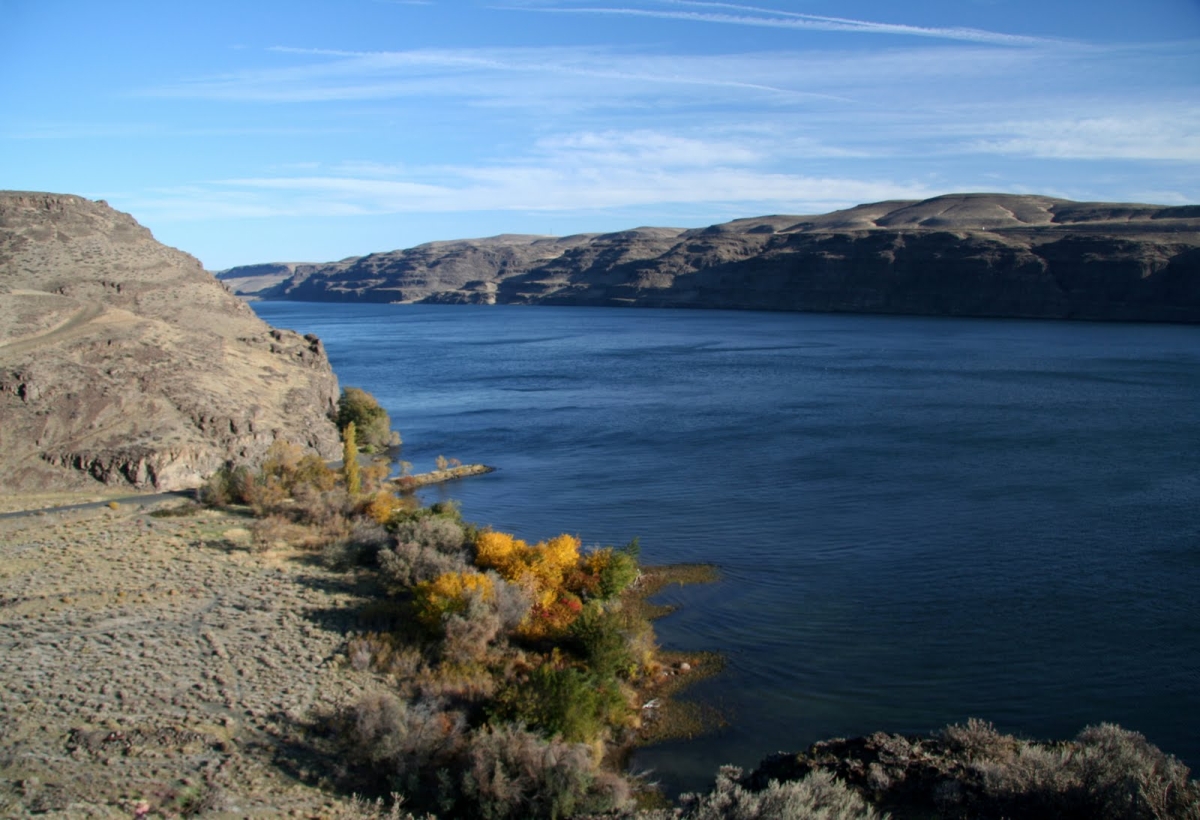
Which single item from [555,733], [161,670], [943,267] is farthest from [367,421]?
[943,267]

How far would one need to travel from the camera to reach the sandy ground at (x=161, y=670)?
11258 millimetres

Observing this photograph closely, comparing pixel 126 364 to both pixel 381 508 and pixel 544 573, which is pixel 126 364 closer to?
pixel 381 508

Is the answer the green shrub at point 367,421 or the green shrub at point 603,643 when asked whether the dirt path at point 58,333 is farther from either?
the green shrub at point 603,643

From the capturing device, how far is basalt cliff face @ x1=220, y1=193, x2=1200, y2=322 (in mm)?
108875

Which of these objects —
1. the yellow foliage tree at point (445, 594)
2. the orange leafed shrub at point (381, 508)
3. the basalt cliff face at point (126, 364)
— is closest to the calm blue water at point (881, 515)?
the orange leafed shrub at point (381, 508)

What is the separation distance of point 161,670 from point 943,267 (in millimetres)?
126097

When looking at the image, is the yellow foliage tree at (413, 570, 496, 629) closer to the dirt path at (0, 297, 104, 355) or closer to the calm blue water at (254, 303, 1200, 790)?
the calm blue water at (254, 303, 1200, 790)

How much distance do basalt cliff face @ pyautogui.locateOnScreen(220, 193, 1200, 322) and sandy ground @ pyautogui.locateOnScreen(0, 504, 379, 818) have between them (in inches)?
4430

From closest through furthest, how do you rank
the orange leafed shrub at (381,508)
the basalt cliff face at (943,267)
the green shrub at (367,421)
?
the orange leafed shrub at (381,508) < the green shrub at (367,421) < the basalt cliff face at (943,267)

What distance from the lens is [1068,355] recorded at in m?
73.6

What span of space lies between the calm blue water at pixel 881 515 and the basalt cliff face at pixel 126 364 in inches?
282

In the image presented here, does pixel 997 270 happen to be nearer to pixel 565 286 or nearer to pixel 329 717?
pixel 565 286

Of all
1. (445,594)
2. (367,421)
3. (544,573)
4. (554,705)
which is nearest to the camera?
(554,705)

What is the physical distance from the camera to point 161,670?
14.6m
